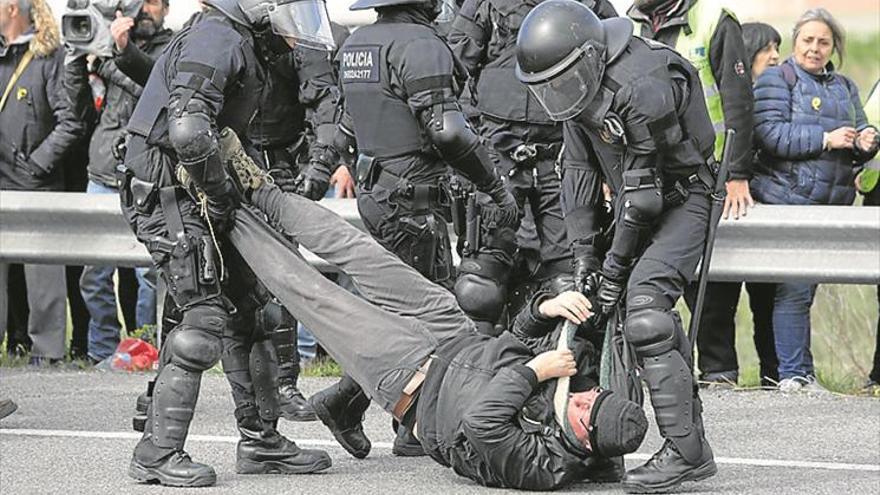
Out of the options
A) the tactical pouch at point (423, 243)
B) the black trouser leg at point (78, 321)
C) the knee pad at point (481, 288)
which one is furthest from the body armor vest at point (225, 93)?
the black trouser leg at point (78, 321)

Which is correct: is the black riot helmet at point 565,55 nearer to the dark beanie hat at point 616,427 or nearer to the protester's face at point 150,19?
the dark beanie hat at point 616,427

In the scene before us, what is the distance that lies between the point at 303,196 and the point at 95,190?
132 inches

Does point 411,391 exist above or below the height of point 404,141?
below

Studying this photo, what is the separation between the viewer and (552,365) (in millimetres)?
7359

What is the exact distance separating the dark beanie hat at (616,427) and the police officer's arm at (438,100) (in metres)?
1.47

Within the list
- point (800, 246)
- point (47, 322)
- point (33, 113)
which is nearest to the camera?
point (800, 246)

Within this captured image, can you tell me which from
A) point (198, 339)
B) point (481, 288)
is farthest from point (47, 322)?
point (198, 339)

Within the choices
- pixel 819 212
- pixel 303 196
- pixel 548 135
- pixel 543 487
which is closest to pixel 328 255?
pixel 303 196

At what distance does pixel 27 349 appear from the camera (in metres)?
11.4

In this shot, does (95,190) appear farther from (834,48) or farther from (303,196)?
(834,48)

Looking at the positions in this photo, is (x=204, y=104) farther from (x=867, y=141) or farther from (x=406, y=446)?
(x=867, y=141)

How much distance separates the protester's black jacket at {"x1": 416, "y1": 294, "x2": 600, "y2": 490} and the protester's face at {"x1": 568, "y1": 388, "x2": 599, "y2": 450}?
80mm

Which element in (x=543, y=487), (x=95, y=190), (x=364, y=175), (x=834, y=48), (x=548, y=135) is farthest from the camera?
(x=95, y=190)

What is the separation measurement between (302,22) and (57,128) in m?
3.91
